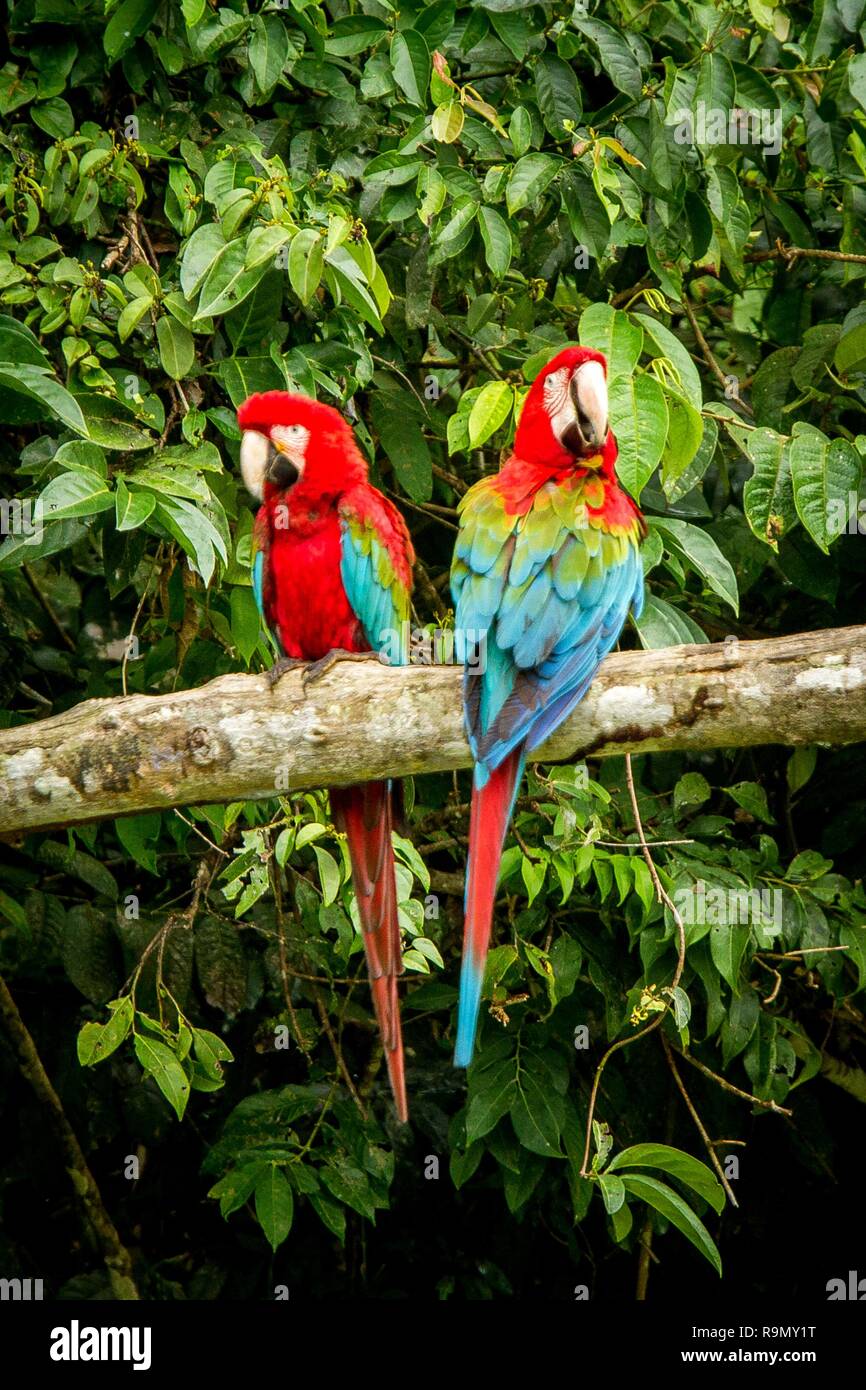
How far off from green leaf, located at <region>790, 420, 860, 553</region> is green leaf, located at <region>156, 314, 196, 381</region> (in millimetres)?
1072

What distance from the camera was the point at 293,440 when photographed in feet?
8.26

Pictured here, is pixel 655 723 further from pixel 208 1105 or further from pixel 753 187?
pixel 208 1105

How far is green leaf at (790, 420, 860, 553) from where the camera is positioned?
226 cm

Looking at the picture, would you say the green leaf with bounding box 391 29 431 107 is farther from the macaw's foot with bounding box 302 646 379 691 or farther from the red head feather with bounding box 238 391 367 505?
the macaw's foot with bounding box 302 646 379 691

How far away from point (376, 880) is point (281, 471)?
79 cm

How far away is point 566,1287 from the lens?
3.54m

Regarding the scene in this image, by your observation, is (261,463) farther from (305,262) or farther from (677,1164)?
(677,1164)

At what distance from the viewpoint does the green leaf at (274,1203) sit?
2.56 meters

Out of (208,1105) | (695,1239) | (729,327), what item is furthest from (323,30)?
(208,1105)

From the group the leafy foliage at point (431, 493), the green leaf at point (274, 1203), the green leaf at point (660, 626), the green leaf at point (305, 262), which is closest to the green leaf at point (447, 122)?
the leafy foliage at point (431, 493)

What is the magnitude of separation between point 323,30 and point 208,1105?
2.55 metres

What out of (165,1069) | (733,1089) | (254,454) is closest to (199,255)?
(254,454)

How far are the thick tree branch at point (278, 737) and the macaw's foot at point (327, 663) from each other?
0.01 meters

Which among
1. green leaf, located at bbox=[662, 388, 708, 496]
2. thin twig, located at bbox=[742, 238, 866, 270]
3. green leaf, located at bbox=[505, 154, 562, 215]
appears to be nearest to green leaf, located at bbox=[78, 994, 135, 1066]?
green leaf, located at bbox=[662, 388, 708, 496]
